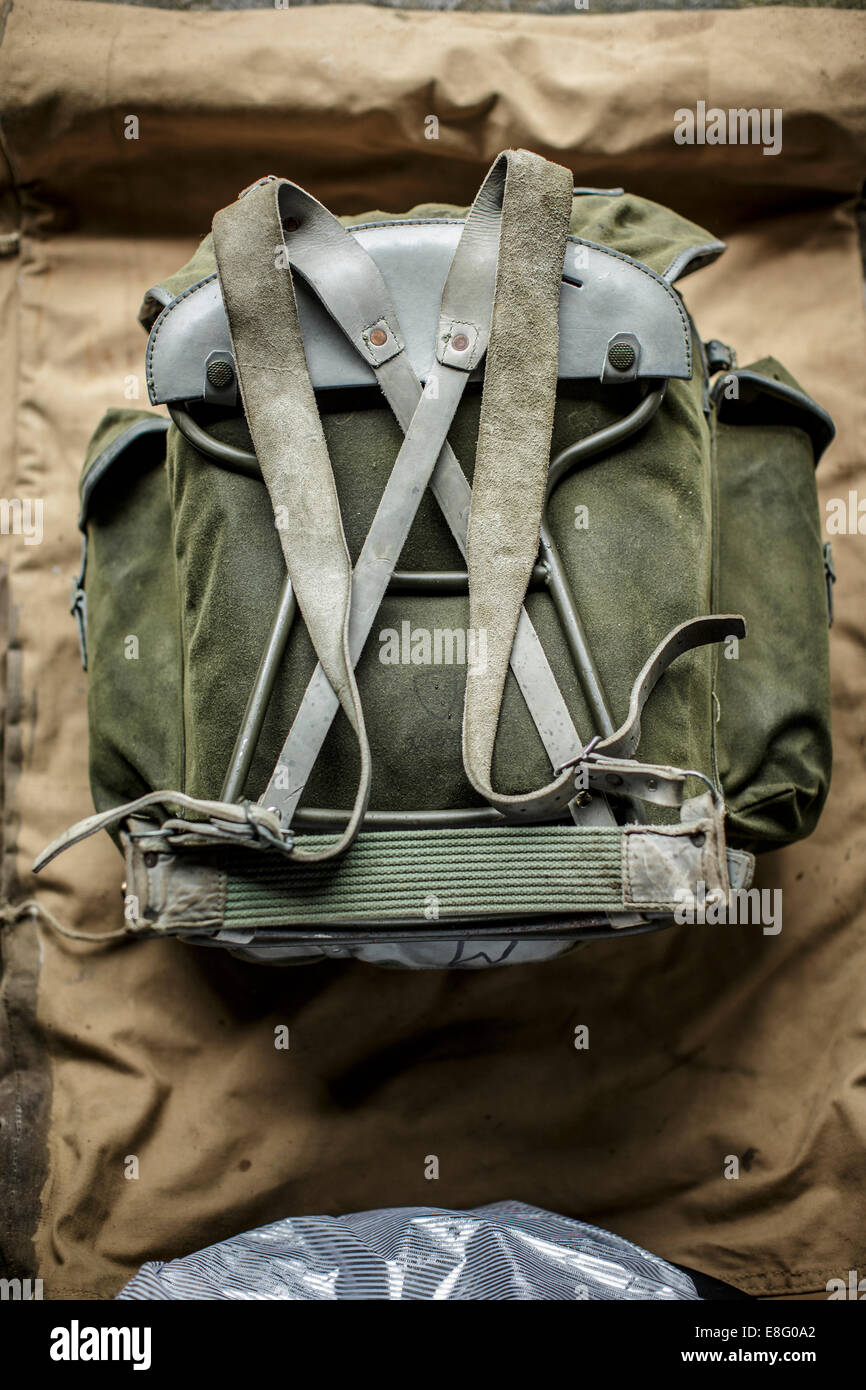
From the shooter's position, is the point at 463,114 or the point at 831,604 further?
the point at 463,114

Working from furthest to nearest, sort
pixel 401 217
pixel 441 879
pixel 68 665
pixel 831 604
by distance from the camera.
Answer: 1. pixel 68 665
2. pixel 831 604
3. pixel 401 217
4. pixel 441 879

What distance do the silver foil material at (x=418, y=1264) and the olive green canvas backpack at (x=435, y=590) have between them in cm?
26

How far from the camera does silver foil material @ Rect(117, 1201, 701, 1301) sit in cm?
99

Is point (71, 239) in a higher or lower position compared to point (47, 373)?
higher

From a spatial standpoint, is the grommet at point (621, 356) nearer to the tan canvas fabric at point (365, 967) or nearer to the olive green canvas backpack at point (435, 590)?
the olive green canvas backpack at point (435, 590)

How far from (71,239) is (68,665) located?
54 centimetres

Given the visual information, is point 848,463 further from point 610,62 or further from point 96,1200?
point 96,1200

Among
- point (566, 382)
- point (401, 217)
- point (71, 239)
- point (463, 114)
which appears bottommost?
point (566, 382)

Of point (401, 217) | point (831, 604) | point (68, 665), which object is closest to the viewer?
point (401, 217)

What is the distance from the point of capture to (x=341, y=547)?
38.2 inches

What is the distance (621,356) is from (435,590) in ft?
0.83

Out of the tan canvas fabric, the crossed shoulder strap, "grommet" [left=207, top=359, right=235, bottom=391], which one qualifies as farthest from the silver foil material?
"grommet" [left=207, top=359, right=235, bottom=391]

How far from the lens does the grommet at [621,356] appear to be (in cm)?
98
